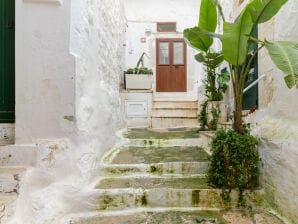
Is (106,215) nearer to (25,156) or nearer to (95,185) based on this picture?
(95,185)

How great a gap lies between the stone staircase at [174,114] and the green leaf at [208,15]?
3016mm

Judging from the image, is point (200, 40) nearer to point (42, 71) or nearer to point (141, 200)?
point (42, 71)

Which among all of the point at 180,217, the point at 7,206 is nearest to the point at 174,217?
the point at 180,217

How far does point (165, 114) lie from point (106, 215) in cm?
361

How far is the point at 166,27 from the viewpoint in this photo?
7.36 metres

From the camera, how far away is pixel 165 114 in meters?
5.46

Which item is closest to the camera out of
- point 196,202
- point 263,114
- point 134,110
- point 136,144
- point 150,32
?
point 196,202

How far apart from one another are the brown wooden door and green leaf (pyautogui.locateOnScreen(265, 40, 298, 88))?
564 cm

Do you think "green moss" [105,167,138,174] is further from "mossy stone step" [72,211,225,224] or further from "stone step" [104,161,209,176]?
"mossy stone step" [72,211,225,224]

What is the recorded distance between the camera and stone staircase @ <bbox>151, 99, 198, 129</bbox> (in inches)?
206

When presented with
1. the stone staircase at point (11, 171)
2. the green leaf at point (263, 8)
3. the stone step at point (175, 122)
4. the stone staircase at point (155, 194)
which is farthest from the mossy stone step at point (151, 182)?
the stone step at point (175, 122)

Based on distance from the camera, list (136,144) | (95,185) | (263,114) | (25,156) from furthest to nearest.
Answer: (136,144) → (263,114) → (95,185) → (25,156)

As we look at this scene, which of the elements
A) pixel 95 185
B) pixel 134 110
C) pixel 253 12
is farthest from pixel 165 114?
pixel 253 12

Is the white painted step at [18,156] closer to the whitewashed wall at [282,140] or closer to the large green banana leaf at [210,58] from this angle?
the whitewashed wall at [282,140]
